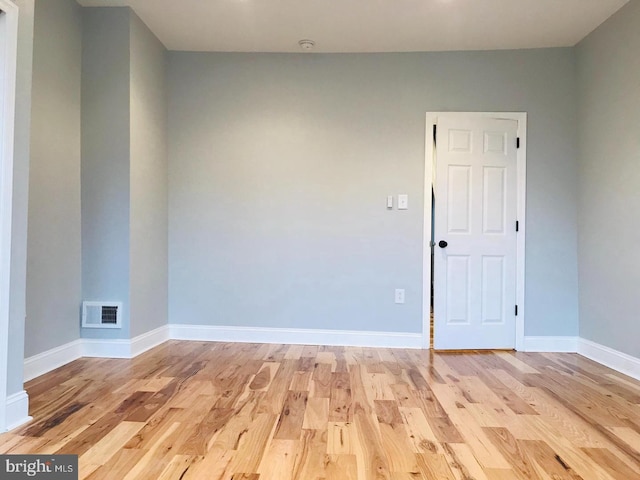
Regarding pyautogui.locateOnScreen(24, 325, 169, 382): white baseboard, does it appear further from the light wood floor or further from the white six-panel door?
the white six-panel door

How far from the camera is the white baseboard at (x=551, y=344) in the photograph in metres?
3.50

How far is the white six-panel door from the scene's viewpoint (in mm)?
3549

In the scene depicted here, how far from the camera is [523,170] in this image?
3551 mm

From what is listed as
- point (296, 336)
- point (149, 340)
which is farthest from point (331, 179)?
point (149, 340)

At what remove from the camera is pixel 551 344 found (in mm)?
3512

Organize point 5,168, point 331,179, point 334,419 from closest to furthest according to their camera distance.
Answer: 1. point 5,168
2. point 334,419
3. point 331,179

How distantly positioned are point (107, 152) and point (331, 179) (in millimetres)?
1736

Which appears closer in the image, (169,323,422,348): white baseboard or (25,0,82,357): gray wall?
(25,0,82,357): gray wall

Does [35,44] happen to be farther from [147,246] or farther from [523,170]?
[523,170]

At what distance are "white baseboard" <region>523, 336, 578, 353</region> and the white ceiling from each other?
242 cm

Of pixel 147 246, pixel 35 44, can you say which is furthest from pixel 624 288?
pixel 35 44

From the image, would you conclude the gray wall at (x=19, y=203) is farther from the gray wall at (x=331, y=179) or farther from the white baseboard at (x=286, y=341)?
the gray wall at (x=331, y=179)

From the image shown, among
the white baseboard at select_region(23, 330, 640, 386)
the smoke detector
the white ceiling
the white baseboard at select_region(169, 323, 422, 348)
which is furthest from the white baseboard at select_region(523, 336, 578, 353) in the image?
the smoke detector

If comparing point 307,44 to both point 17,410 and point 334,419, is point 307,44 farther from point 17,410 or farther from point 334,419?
point 17,410
